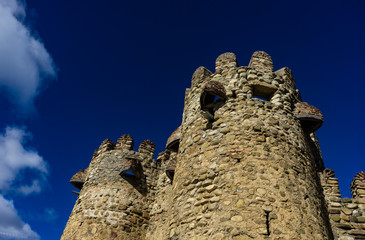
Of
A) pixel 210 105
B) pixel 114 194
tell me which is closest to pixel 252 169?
pixel 210 105

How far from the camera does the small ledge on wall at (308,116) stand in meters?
5.73

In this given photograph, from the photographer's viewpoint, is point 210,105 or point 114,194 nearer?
point 210,105

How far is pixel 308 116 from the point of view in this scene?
572 centimetres

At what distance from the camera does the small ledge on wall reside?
5.73m

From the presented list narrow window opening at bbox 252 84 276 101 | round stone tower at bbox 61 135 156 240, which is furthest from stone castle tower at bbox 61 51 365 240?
round stone tower at bbox 61 135 156 240

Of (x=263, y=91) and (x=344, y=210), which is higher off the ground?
(x=263, y=91)

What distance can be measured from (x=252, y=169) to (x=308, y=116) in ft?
7.13

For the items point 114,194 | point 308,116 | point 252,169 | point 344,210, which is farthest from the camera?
point 114,194

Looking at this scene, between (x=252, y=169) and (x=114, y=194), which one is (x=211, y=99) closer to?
(x=252, y=169)

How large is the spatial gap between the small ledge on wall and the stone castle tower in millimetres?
21

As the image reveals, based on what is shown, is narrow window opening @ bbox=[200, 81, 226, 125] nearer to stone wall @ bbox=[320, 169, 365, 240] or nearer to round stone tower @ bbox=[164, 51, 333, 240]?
round stone tower @ bbox=[164, 51, 333, 240]

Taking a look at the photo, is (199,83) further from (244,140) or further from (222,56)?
(244,140)

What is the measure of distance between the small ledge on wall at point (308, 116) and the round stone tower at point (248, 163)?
0.8 inches

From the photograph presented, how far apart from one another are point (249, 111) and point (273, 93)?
1028mm
